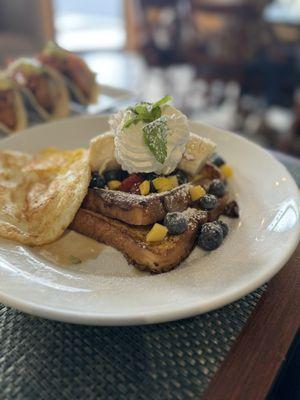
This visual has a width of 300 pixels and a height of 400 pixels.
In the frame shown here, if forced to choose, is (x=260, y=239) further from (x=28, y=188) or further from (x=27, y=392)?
(x=28, y=188)

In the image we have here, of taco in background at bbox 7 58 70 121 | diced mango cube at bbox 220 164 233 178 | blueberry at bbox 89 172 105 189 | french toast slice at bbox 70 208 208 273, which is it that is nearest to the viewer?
french toast slice at bbox 70 208 208 273

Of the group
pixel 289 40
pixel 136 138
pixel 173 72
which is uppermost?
pixel 136 138

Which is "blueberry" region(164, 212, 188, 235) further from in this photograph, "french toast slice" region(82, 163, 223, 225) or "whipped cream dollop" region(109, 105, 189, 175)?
"whipped cream dollop" region(109, 105, 189, 175)

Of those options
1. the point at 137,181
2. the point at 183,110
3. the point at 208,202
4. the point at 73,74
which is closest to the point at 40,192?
the point at 137,181

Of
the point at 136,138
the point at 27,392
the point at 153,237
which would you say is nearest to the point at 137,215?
the point at 153,237

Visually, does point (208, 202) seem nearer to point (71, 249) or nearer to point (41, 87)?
point (71, 249)

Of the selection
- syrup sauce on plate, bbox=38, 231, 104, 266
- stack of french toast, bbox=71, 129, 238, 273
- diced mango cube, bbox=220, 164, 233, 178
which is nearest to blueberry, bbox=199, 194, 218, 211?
stack of french toast, bbox=71, 129, 238, 273

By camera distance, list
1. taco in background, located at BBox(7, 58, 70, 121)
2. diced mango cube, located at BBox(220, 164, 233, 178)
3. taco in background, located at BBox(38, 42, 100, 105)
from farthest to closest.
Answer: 1. taco in background, located at BBox(38, 42, 100, 105)
2. taco in background, located at BBox(7, 58, 70, 121)
3. diced mango cube, located at BBox(220, 164, 233, 178)
